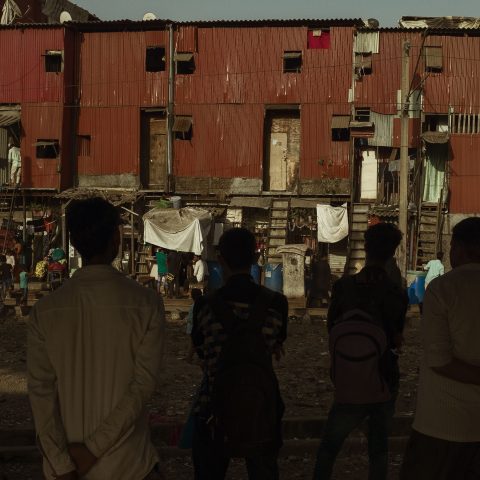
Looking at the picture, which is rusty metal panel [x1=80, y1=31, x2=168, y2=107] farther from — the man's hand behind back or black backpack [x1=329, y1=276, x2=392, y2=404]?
the man's hand behind back

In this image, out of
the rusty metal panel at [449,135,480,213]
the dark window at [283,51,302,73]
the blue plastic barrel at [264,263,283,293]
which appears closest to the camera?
the blue plastic barrel at [264,263,283,293]

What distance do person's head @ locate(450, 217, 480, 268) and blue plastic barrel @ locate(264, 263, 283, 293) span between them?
21.9 meters

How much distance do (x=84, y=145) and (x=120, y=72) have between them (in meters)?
3.43

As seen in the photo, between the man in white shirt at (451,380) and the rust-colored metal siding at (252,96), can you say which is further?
the rust-colored metal siding at (252,96)

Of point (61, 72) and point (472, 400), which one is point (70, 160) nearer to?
point (61, 72)

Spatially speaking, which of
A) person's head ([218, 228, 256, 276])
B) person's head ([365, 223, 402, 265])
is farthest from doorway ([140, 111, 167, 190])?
person's head ([218, 228, 256, 276])

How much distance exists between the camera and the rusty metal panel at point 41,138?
35.6 meters

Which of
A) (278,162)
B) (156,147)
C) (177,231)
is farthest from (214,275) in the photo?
(156,147)

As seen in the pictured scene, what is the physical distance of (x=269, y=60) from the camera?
115 feet

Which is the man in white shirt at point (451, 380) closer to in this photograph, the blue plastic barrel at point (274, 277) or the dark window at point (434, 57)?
the blue plastic barrel at point (274, 277)

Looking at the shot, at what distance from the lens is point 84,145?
36219 mm

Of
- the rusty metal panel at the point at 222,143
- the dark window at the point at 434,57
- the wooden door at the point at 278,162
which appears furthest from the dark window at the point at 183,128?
the dark window at the point at 434,57

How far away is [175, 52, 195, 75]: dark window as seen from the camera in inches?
1390

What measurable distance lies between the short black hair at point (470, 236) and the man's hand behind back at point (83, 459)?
2095 mm
